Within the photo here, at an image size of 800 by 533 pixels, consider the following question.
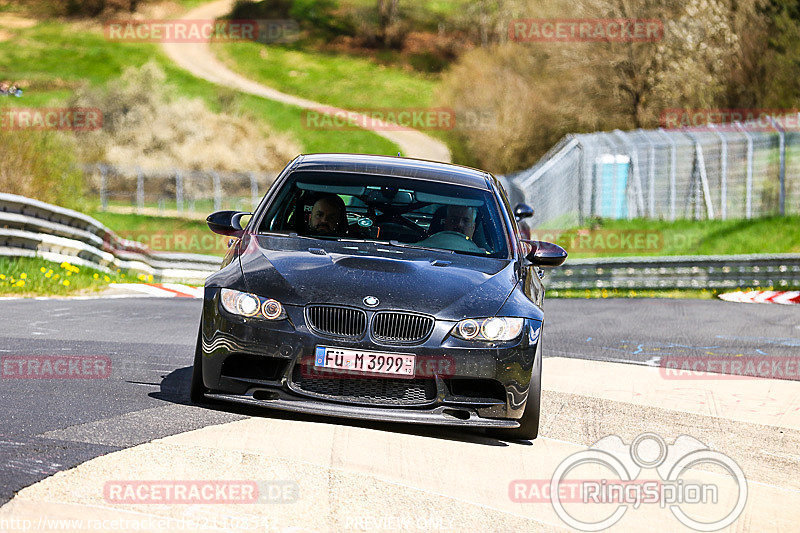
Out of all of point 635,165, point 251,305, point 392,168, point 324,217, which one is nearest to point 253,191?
point 635,165

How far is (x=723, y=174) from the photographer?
91.0ft

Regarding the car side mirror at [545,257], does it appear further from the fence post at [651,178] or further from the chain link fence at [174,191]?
the chain link fence at [174,191]

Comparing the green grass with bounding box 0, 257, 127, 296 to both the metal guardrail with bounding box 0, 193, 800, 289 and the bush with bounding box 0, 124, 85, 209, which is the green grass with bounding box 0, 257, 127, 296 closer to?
the metal guardrail with bounding box 0, 193, 800, 289

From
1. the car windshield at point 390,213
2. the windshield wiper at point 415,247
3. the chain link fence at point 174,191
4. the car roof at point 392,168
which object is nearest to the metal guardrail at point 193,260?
the car roof at point 392,168

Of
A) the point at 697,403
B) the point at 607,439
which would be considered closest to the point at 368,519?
the point at 607,439

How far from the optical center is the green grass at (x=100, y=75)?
7606cm

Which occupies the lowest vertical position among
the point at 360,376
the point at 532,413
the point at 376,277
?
the point at 532,413

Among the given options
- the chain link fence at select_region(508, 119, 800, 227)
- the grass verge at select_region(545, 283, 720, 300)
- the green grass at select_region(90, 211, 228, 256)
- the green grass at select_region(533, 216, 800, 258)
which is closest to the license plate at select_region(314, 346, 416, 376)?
the grass verge at select_region(545, 283, 720, 300)

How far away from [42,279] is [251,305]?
1020cm

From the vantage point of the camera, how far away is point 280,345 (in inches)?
A: 259

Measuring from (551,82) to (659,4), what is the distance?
22.8ft

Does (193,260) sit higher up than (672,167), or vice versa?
(672,167)

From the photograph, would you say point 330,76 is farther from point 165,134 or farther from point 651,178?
point 651,178

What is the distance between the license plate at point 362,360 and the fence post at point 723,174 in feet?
72.6
